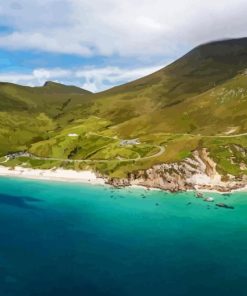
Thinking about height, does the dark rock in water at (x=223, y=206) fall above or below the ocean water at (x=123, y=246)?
above

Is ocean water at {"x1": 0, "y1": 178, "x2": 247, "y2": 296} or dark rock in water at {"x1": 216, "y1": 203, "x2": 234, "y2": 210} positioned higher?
dark rock in water at {"x1": 216, "y1": 203, "x2": 234, "y2": 210}

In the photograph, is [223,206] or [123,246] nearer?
[123,246]

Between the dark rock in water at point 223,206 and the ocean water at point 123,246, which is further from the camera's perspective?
the dark rock in water at point 223,206

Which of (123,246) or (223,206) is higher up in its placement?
(223,206)

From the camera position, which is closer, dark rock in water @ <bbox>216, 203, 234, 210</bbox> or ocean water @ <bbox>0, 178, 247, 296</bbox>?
ocean water @ <bbox>0, 178, 247, 296</bbox>

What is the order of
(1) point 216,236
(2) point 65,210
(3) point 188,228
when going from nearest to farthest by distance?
(1) point 216,236 < (3) point 188,228 < (2) point 65,210

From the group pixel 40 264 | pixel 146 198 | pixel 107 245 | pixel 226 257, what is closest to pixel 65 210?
pixel 146 198

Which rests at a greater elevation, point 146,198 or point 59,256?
point 146,198

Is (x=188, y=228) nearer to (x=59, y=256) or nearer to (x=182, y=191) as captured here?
(x=59, y=256)
